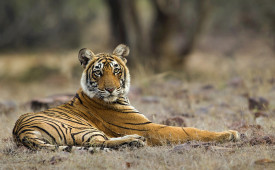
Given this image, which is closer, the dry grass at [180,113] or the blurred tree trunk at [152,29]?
the dry grass at [180,113]

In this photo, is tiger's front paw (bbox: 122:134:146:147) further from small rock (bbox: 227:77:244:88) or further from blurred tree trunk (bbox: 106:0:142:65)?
blurred tree trunk (bbox: 106:0:142:65)

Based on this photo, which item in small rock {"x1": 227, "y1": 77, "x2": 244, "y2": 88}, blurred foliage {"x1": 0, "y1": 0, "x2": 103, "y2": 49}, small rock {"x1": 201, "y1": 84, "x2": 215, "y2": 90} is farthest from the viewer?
blurred foliage {"x1": 0, "y1": 0, "x2": 103, "y2": 49}

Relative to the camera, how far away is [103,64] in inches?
213

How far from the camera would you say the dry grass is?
4324 millimetres

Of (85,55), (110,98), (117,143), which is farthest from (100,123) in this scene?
(85,55)

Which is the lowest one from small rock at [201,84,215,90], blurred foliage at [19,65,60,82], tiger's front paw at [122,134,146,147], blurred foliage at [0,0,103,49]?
tiger's front paw at [122,134,146,147]

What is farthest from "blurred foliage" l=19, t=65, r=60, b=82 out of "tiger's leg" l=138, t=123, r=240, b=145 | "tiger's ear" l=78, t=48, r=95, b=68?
"tiger's leg" l=138, t=123, r=240, b=145

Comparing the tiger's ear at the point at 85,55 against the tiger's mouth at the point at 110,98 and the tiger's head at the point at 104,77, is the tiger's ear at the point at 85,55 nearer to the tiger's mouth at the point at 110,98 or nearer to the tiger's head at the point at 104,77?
the tiger's head at the point at 104,77

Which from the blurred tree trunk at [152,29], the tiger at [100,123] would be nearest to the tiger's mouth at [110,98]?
the tiger at [100,123]

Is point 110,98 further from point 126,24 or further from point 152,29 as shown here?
point 152,29

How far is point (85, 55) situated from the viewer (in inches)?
223

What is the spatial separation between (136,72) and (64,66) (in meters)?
5.26

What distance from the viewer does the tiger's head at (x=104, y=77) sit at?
5320 mm

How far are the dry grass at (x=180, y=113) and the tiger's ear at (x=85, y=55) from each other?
1362mm
